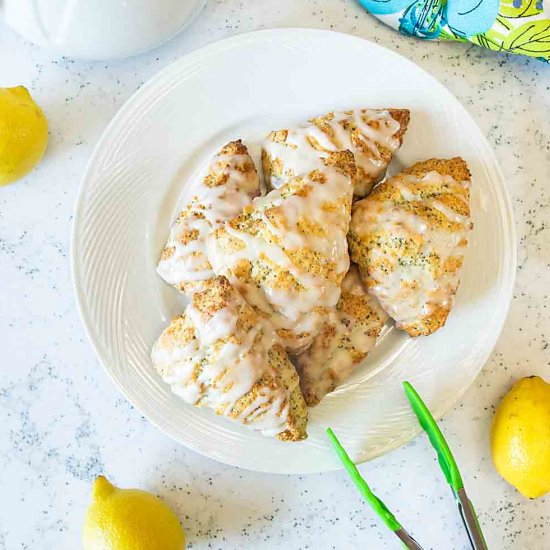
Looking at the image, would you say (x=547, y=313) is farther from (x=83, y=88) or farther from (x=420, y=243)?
(x=83, y=88)

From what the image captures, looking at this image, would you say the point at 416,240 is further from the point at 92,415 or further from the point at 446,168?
the point at 92,415

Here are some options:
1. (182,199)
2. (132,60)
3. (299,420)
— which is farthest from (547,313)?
(132,60)

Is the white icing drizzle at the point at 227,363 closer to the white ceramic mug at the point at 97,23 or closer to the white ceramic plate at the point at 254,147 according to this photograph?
the white ceramic plate at the point at 254,147

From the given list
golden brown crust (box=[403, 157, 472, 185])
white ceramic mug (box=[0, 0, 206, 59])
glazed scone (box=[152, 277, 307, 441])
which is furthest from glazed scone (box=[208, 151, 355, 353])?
white ceramic mug (box=[0, 0, 206, 59])

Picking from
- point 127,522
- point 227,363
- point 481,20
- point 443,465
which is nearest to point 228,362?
point 227,363

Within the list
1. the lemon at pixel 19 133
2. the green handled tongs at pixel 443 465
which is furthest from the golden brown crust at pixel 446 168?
the lemon at pixel 19 133

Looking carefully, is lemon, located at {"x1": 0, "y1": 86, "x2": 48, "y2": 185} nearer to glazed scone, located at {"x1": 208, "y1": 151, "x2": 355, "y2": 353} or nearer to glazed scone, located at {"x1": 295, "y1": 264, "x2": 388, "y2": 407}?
glazed scone, located at {"x1": 208, "y1": 151, "x2": 355, "y2": 353}

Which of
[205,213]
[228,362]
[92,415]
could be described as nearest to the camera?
[228,362]
